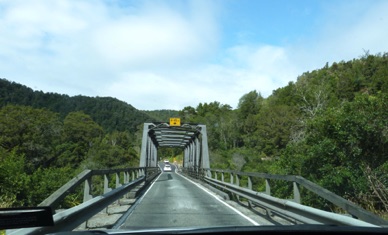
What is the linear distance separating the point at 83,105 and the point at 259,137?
9820 cm

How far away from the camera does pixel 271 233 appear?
2740 mm

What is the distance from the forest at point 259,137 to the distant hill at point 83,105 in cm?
42

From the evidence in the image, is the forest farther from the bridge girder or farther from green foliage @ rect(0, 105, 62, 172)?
the bridge girder

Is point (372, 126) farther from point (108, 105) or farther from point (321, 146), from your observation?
point (108, 105)

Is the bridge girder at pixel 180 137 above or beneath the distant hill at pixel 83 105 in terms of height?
beneath

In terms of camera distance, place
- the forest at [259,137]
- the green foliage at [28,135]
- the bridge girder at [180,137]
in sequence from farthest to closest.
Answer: the green foliage at [28,135]
the bridge girder at [180,137]
the forest at [259,137]

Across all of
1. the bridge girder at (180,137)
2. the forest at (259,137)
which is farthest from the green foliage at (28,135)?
the bridge girder at (180,137)

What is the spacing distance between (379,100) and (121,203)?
10421 millimetres

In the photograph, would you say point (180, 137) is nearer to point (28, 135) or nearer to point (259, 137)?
point (28, 135)

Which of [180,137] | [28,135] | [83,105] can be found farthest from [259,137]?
[83,105]

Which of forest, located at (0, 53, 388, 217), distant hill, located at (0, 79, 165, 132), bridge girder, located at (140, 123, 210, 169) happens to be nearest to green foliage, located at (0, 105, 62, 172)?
forest, located at (0, 53, 388, 217)

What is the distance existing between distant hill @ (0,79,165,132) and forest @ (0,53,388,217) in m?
0.42

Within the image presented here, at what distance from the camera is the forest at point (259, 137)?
48.9ft

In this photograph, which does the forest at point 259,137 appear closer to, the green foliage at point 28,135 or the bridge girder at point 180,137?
the green foliage at point 28,135
